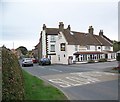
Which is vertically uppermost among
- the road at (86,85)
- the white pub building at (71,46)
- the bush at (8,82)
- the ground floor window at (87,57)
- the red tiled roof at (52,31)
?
the red tiled roof at (52,31)

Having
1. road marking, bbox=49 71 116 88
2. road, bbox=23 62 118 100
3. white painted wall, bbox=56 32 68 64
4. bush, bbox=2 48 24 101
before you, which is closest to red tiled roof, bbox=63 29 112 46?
white painted wall, bbox=56 32 68 64

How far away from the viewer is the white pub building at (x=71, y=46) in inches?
2228

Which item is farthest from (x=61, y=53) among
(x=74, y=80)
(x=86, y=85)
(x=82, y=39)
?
(x=86, y=85)

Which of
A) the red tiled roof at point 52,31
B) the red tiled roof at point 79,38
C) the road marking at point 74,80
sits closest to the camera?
the road marking at point 74,80

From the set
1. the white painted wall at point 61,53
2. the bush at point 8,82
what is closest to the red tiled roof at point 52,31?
the white painted wall at point 61,53

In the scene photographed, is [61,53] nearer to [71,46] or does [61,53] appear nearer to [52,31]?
[71,46]

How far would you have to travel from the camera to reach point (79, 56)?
5697 cm

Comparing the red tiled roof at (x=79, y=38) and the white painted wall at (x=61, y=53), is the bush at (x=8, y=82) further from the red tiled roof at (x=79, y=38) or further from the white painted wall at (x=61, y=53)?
the red tiled roof at (x=79, y=38)

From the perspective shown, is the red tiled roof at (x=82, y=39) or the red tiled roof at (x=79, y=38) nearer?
the red tiled roof at (x=82, y=39)

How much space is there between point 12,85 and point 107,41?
218ft

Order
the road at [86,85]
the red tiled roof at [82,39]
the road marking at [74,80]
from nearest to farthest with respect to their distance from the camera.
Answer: the road at [86,85], the road marking at [74,80], the red tiled roof at [82,39]

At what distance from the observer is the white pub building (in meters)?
56.6

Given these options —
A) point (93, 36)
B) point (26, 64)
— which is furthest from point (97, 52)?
point (26, 64)

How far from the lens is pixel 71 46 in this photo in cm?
5662
